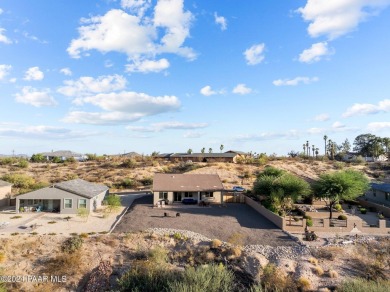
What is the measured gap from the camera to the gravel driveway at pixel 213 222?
30014mm

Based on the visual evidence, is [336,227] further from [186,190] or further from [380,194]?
[380,194]

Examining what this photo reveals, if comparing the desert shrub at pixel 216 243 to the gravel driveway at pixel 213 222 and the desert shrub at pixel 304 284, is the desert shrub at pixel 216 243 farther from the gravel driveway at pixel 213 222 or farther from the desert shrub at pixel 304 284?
the desert shrub at pixel 304 284

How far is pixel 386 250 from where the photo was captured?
26.8 metres

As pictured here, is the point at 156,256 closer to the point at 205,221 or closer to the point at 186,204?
the point at 205,221

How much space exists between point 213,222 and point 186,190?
11236mm

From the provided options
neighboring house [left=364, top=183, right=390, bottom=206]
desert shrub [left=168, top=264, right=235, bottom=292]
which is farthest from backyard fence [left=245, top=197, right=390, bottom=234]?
neighboring house [left=364, top=183, right=390, bottom=206]

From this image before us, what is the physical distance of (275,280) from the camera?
21875 mm

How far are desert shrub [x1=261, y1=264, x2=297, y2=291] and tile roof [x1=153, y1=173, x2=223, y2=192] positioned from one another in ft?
75.7

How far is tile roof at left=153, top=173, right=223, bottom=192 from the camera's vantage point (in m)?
45.7

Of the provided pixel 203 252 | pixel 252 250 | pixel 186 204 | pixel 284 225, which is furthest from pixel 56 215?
pixel 284 225

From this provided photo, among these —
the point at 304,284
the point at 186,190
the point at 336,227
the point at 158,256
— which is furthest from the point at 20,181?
the point at 336,227

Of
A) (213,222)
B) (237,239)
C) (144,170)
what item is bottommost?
(237,239)

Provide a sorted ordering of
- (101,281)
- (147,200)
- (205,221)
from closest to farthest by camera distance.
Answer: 1. (101,281)
2. (205,221)
3. (147,200)

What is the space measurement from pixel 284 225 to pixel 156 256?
15.2 meters
